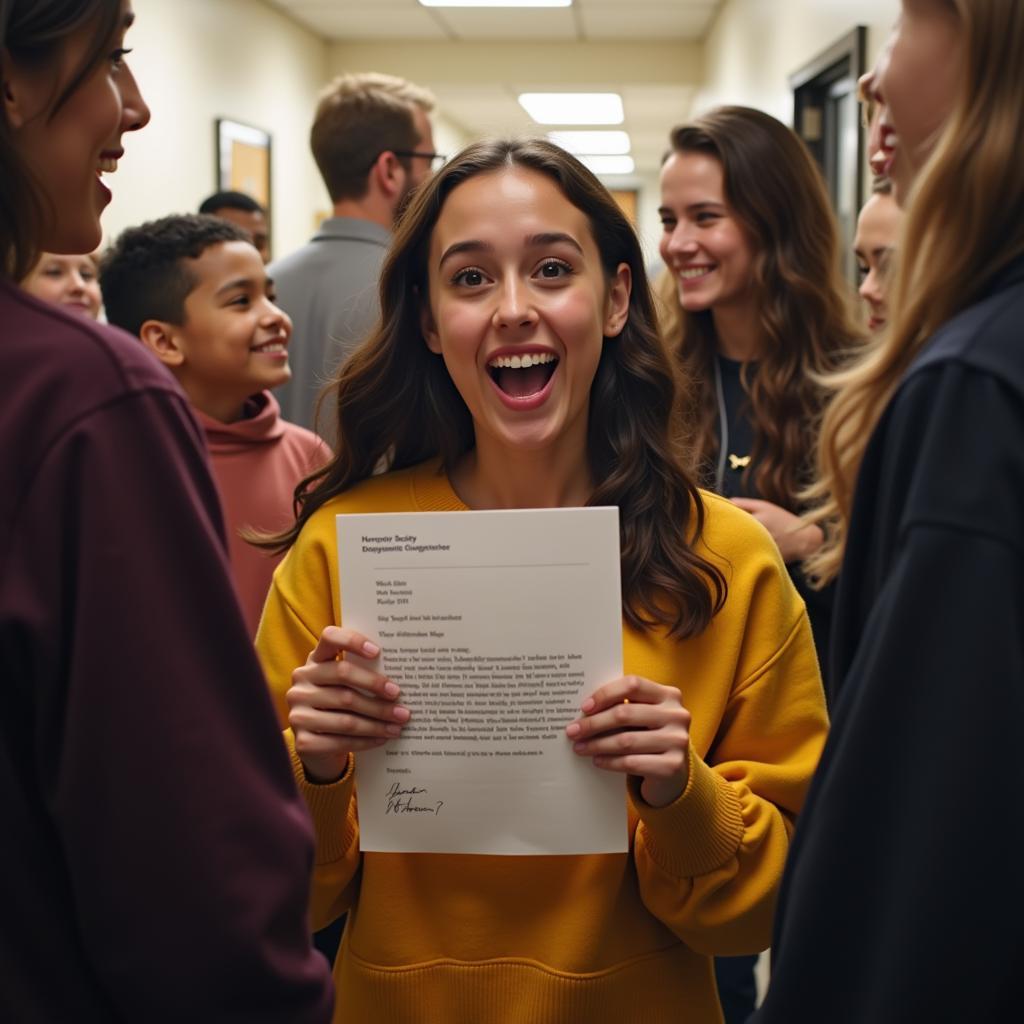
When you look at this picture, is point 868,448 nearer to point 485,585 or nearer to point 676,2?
point 485,585

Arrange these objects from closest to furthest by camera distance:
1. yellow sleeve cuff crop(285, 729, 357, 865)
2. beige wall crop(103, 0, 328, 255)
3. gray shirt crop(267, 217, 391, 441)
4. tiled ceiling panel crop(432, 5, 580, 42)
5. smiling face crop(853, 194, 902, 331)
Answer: yellow sleeve cuff crop(285, 729, 357, 865)
smiling face crop(853, 194, 902, 331)
gray shirt crop(267, 217, 391, 441)
beige wall crop(103, 0, 328, 255)
tiled ceiling panel crop(432, 5, 580, 42)

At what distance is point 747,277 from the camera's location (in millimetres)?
2432

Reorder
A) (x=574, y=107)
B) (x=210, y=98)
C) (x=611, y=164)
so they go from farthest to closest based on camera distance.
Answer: (x=611, y=164), (x=574, y=107), (x=210, y=98)

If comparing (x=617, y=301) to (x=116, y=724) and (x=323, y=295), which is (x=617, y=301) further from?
(x=323, y=295)

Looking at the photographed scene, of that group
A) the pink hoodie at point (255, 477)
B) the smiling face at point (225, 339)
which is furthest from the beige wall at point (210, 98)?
the pink hoodie at point (255, 477)

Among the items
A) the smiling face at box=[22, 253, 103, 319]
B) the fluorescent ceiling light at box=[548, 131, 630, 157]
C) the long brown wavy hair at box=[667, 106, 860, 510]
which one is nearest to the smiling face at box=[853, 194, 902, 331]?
the long brown wavy hair at box=[667, 106, 860, 510]

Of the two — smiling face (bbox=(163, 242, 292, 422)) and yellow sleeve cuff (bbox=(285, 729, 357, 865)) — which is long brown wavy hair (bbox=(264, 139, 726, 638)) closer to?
yellow sleeve cuff (bbox=(285, 729, 357, 865))

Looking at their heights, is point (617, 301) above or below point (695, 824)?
above

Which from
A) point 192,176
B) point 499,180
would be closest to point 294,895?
point 499,180

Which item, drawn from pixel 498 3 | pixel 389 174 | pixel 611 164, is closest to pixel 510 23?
pixel 498 3

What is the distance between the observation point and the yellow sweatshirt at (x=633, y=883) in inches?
49.4

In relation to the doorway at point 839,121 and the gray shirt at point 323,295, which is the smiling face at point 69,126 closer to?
the gray shirt at point 323,295

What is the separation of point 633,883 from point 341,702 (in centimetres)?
37

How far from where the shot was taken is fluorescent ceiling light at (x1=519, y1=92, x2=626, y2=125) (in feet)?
32.3
